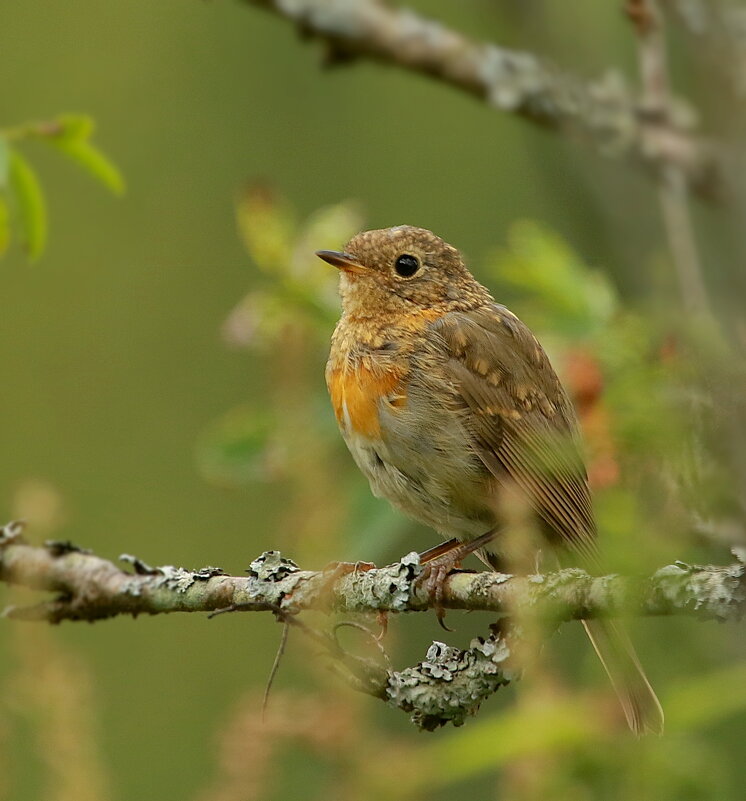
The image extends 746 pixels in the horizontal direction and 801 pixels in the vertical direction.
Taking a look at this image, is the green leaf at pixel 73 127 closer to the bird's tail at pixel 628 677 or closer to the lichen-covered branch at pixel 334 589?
the lichen-covered branch at pixel 334 589

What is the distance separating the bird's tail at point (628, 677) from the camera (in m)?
2.81

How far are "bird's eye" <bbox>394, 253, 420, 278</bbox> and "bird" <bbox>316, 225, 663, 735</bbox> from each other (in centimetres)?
18

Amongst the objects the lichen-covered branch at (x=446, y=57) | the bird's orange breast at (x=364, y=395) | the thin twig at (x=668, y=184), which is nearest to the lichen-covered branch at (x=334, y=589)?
the thin twig at (x=668, y=184)

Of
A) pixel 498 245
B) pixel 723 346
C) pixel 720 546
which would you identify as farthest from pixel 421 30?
pixel 498 245

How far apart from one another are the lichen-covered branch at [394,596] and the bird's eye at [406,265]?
1.56 m

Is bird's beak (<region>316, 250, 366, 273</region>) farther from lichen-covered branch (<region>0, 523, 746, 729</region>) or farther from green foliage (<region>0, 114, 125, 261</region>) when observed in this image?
lichen-covered branch (<region>0, 523, 746, 729</region>)

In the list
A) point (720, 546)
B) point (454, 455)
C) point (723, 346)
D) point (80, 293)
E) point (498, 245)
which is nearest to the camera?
point (723, 346)

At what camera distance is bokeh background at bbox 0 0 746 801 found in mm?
2168

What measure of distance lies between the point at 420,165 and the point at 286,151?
1142mm

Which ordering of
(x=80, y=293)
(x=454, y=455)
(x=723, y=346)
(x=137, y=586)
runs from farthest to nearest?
(x=80, y=293) → (x=454, y=455) → (x=137, y=586) → (x=723, y=346)

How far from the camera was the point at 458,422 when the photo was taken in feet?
14.7

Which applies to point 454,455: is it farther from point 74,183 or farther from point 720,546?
point 74,183

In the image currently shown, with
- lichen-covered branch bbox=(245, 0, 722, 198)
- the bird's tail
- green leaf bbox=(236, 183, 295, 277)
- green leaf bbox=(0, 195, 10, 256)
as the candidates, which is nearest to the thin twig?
lichen-covered branch bbox=(245, 0, 722, 198)

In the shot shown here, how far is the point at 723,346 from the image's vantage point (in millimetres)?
1985
